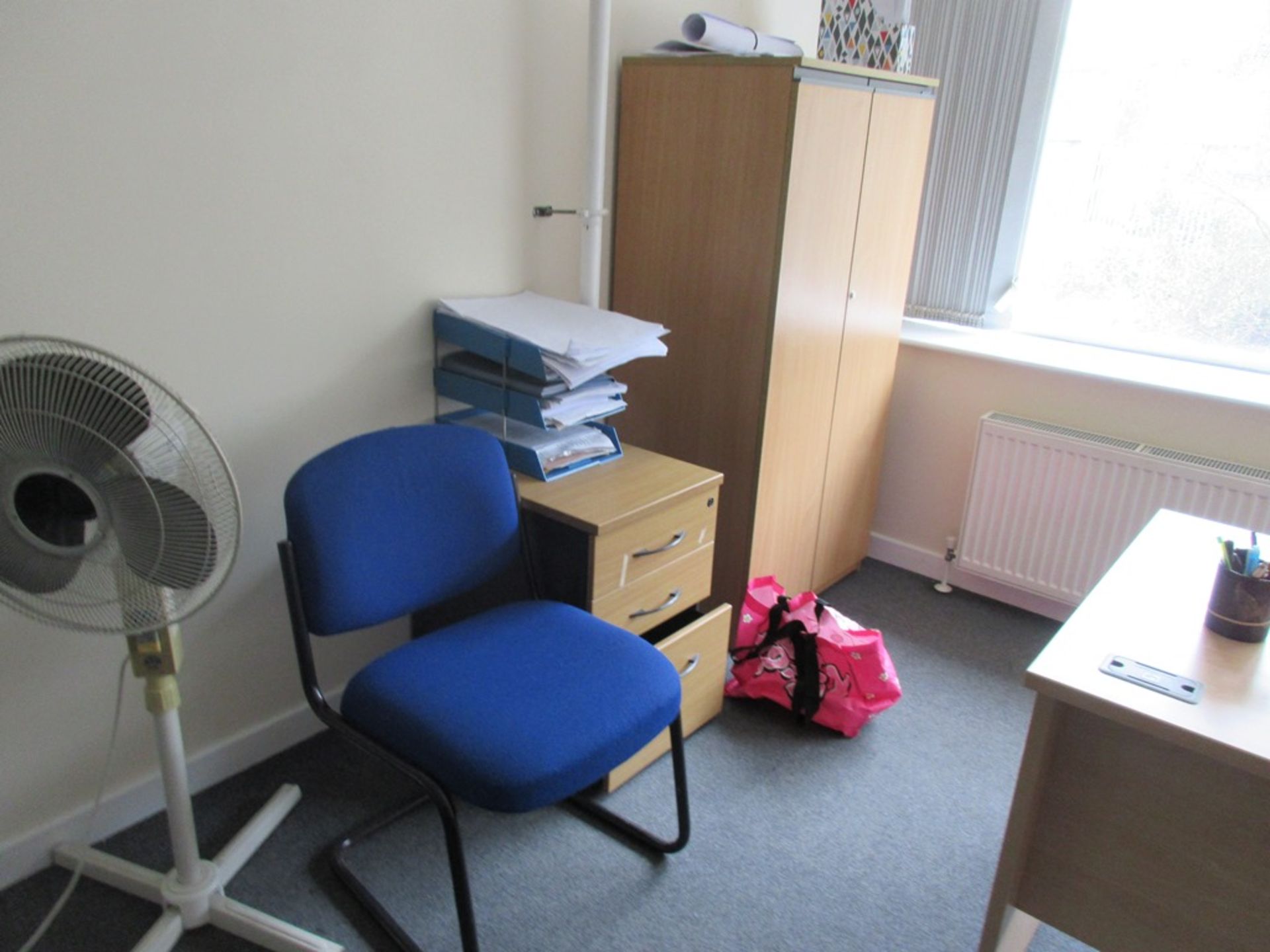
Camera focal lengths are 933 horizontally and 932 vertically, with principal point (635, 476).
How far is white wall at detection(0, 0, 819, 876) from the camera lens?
4.98ft

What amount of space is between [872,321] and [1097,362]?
726mm

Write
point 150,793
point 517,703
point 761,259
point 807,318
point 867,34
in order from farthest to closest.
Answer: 1. point 867,34
2. point 807,318
3. point 761,259
4. point 150,793
5. point 517,703

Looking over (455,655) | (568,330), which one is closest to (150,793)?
(455,655)

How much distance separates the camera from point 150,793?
6.28ft

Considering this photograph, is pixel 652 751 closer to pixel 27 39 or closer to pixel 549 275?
pixel 549 275

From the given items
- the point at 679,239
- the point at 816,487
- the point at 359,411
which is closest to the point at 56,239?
the point at 359,411

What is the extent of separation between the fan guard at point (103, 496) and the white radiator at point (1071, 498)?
233cm

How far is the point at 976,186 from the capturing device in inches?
124

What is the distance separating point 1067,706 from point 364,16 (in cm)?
175

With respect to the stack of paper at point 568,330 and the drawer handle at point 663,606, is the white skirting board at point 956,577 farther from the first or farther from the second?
the stack of paper at point 568,330

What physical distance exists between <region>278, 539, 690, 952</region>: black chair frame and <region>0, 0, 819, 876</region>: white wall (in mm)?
405

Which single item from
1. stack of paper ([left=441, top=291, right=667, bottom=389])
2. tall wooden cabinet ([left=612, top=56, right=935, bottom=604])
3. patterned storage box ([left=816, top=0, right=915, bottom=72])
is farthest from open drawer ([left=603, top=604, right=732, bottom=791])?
patterned storage box ([left=816, top=0, right=915, bottom=72])

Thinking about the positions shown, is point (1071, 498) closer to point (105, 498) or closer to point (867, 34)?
point (867, 34)

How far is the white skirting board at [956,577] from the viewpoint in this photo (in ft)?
9.80
